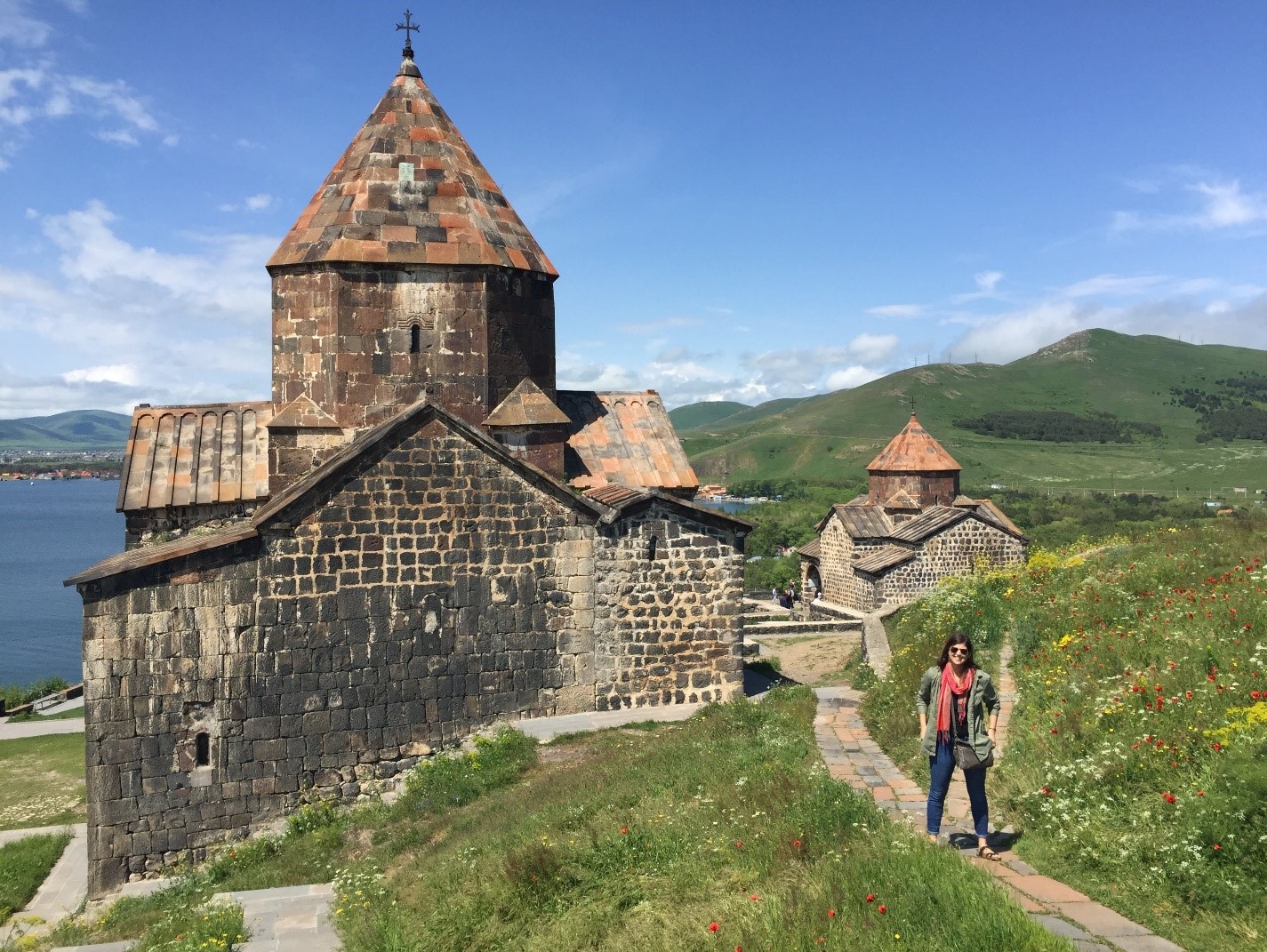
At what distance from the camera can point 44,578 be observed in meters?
61.8

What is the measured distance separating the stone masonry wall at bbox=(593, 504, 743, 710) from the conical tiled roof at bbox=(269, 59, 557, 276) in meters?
3.46

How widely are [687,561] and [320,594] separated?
148 inches

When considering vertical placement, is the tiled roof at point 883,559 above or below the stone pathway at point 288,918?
above

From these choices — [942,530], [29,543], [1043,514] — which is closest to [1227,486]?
[1043,514]

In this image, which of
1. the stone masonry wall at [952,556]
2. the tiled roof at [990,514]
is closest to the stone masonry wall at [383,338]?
the stone masonry wall at [952,556]

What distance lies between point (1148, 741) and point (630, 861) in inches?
115

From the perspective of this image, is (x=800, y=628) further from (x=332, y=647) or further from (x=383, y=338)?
(x=332, y=647)

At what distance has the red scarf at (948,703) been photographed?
16.6ft

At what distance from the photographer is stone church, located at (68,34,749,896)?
8320 mm

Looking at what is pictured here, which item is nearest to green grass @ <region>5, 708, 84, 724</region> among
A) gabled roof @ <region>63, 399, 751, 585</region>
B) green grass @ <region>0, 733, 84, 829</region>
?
green grass @ <region>0, 733, 84, 829</region>

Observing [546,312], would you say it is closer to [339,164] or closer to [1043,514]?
[339,164]

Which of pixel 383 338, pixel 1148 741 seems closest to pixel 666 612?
pixel 383 338

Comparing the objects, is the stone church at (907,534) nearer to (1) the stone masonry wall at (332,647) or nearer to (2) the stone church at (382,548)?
(2) the stone church at (382,548)

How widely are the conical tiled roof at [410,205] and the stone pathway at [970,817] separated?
6103 mm
